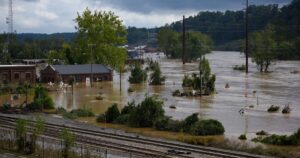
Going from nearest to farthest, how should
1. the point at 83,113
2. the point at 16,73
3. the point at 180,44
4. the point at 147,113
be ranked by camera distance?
the point at 147,113, the point at 83,113, the point at 16,73, the point at 180,44

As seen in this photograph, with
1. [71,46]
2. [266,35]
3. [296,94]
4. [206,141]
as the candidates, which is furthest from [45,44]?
[206,141]

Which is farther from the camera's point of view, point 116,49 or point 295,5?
point 295,5

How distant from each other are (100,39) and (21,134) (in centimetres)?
6562

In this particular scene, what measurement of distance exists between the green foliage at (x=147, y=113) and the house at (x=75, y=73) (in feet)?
132

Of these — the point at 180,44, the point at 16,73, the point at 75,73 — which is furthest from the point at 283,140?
the point at 180,44

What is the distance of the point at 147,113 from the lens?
37594 mm

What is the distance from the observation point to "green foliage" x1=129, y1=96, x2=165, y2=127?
37.4m

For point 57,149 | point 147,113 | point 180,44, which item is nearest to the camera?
point 57,149

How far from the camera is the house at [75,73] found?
254 ft

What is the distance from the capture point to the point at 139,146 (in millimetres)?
28688

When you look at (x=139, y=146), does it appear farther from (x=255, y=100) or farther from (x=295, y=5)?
(x=295, y=5)

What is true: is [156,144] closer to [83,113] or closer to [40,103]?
[83,113]

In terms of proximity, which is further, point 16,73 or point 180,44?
point 180,44

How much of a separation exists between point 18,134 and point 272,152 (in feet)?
41.6
